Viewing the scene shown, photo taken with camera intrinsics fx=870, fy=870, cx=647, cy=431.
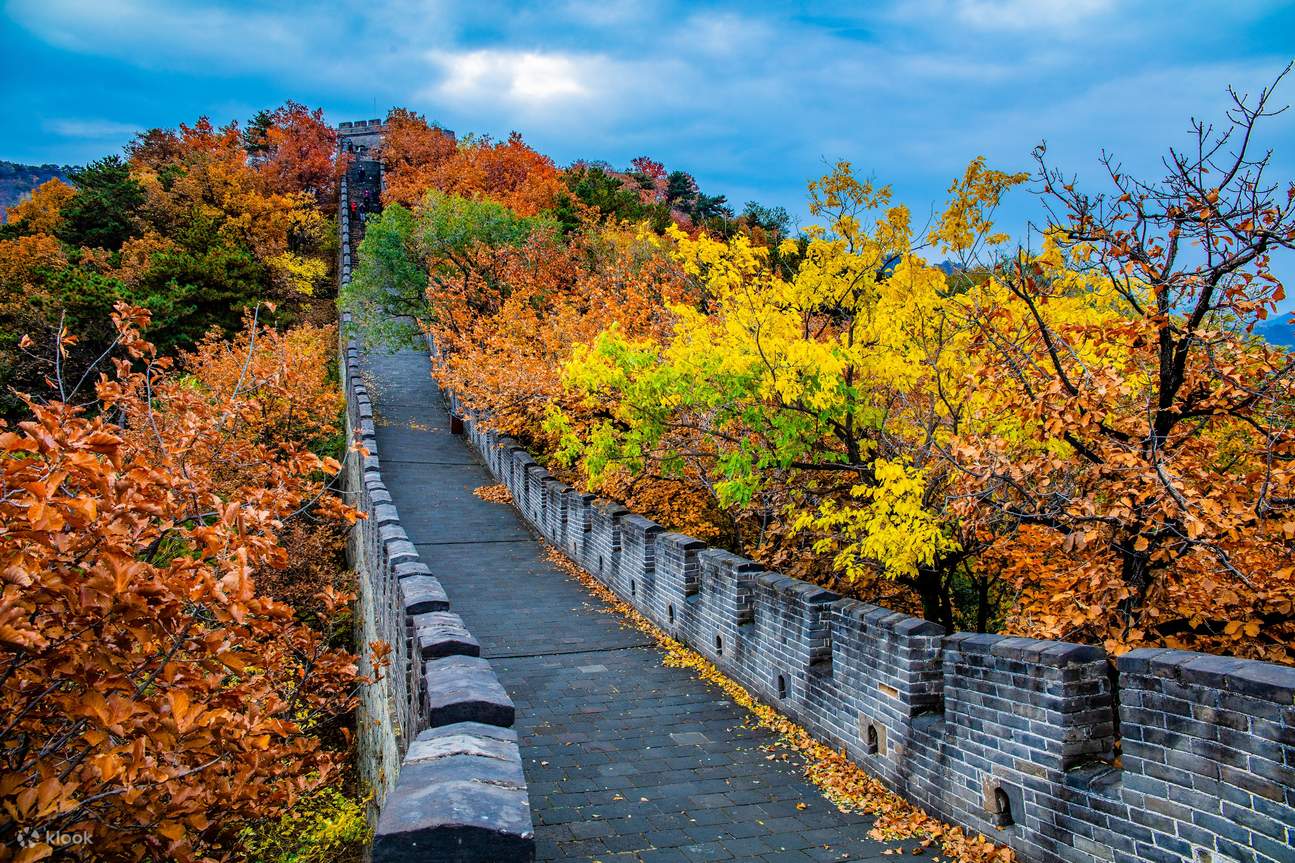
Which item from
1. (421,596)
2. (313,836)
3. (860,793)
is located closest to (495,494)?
(313,836)

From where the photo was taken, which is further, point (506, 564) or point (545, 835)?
point (506, 564)

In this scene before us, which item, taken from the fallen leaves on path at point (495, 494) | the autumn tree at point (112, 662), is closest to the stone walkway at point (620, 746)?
the autumn tree at point (112, 662)

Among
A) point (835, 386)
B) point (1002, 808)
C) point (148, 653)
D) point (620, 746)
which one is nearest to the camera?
point (148, 653)

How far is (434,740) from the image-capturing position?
13.6 ft

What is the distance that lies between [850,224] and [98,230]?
111 ft

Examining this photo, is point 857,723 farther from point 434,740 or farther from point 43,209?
point 43,209

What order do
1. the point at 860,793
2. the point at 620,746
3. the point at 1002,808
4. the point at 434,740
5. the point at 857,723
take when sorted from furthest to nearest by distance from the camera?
the point at 620,746
the point at 857,723
the point at 860,793
the point at 1002,808
the point at 434,740

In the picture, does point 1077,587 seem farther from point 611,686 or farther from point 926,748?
point 611,686

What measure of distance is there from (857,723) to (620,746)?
1.97 metres

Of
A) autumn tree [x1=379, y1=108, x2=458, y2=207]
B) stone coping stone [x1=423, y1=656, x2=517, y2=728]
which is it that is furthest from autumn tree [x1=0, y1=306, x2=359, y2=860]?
autumn tree [x1=379, y1=108, x2=458, y2=207]

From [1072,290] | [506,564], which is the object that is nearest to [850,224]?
[1072,290]

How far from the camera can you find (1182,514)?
5.13m

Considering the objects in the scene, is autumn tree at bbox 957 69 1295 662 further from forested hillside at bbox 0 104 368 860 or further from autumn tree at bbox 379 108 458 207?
autumn tree at bbox 379 108 458 207

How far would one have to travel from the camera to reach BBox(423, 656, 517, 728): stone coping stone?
4465 millimetres
